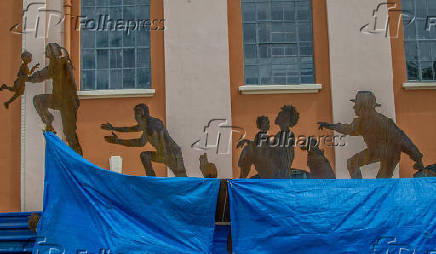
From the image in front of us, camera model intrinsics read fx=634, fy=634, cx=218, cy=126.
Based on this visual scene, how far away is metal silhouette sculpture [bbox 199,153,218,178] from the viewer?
1112 centimetres

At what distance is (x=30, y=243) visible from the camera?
10.4 meters

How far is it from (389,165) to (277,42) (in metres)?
3.09

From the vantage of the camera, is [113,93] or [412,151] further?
[113,93]

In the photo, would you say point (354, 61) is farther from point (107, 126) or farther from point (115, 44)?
point (107, 126)

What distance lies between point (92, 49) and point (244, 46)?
9.44 ft

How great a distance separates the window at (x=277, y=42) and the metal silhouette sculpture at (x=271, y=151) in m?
0.84

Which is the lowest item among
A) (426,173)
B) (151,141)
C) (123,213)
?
(123,213)

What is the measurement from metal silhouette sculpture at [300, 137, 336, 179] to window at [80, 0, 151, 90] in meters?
3.19

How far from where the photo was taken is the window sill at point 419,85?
11578mm

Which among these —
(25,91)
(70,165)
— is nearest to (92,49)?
(25,91)

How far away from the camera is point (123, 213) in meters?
9.09

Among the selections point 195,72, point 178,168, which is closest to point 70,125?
point 178,168

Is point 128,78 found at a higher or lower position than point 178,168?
higher

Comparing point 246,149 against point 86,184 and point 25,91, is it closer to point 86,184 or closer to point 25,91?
point 86,184
